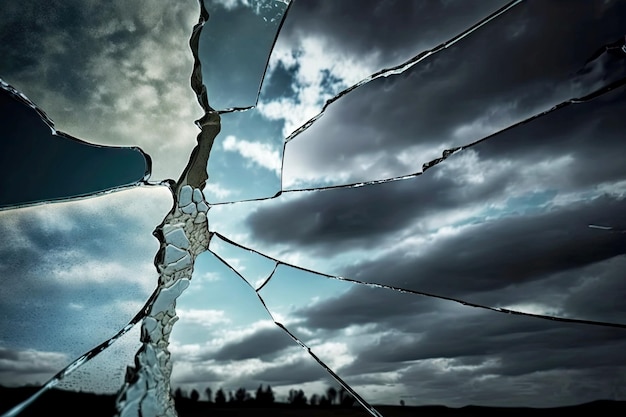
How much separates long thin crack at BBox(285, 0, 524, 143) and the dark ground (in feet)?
3.31

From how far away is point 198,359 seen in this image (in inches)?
57.4

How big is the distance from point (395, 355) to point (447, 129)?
913 millimetres

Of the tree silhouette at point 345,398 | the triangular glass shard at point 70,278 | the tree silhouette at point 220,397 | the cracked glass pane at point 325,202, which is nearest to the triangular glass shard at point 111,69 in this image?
the cracked glass pane at point 325,202

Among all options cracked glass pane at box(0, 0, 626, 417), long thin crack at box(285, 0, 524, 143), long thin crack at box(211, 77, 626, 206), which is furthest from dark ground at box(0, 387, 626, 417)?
long thin crack at box(285, 0, 524, 143)

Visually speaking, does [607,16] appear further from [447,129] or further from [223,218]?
[223,218]

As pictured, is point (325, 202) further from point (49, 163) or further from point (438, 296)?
point (49, 163)

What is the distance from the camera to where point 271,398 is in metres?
1.46

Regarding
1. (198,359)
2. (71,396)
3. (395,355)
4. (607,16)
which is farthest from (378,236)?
(71,396)

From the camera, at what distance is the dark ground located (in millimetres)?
1154

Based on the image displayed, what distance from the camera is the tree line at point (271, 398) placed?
143cm

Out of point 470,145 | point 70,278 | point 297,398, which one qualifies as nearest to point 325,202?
point 470,145

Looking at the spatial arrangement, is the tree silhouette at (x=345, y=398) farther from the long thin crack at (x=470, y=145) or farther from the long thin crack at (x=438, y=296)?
the long thin crack at (x=470, y=145)

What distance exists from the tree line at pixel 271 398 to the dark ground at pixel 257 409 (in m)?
0.02

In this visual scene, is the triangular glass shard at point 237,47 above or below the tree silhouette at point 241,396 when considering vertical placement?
above
